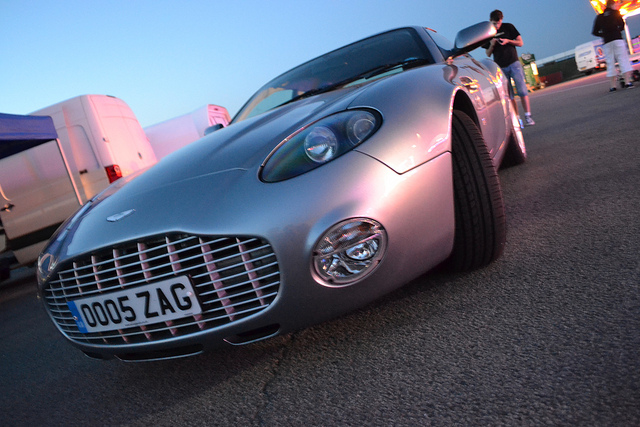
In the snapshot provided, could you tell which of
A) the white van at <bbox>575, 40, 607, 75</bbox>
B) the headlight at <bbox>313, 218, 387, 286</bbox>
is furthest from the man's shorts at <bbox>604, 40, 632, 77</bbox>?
the white van at <bbox>575, 40, 607, 75</bbox>

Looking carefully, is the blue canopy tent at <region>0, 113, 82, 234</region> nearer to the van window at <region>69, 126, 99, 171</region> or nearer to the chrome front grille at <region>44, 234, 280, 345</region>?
the van window at <region>69, 126, 99, 171</region>

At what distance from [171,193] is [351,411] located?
0.94 metres

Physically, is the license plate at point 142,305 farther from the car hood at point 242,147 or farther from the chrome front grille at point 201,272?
the car hood at point 242,147

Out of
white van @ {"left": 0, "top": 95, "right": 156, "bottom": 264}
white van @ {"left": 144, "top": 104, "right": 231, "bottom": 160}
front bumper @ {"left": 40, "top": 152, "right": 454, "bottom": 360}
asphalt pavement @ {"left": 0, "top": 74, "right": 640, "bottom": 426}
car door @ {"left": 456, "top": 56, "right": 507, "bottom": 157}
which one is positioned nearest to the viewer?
asphalt pavement @ {"left": 0, "top": 74, "right": 640, "bottom": 426}

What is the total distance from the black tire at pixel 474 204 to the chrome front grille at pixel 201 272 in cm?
78

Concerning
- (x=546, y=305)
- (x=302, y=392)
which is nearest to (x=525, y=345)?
(x=546, y=305)

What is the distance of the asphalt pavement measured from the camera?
4.25 feet

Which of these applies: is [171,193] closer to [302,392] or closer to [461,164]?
[302,392]

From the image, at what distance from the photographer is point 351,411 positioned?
142 centimetres

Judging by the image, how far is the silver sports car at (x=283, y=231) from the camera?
157 centimetres

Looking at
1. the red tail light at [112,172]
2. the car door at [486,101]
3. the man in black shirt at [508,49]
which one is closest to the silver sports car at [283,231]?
the car door at [486,101]

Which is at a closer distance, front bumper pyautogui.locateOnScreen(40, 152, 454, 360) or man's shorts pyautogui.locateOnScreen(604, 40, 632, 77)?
front bumper pyautogui.locateOnScreen(40, 152, 454, 360)

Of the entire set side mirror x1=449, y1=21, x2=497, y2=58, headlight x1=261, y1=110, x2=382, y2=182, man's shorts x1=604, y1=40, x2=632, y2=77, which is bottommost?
man's shorts x1=604, y1=40, x2=632, y2=77

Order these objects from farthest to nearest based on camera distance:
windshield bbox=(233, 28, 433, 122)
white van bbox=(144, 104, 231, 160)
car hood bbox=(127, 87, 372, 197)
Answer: white van bbox=(144, 104, 231, 160)
windshield bbox=(233, 28, 433, 122)
car hood bbox=(127, 87, 372, 197)
